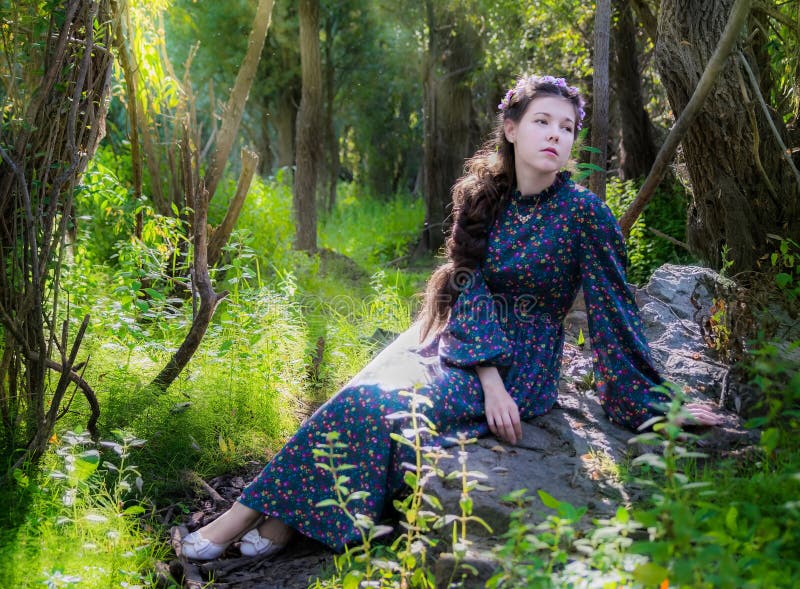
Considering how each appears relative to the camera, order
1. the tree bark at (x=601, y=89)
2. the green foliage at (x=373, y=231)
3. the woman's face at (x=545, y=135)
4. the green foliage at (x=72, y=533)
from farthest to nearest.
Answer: the green foliage at (x=373, y=231)
the tree bark at (x=601, y=89)
the woman's face at (x=545, y=135)
the green foliage at (x=72, y=533)

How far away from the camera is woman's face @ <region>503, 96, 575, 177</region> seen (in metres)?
3.13

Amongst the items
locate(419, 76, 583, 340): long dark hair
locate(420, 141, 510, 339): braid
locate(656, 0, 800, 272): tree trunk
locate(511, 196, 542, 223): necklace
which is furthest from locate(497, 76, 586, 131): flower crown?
locate(656, 0, 800, 272): tree trunk

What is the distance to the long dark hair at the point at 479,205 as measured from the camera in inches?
128

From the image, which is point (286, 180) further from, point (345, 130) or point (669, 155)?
point (669, 155)

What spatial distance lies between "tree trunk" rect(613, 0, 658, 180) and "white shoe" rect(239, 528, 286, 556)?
20.8 ft

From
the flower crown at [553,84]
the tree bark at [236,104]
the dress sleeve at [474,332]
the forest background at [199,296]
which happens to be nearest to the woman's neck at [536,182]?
the flower crown at [553,84]

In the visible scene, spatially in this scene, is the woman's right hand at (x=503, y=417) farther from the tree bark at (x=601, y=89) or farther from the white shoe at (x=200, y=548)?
the tree bark at (x=601, y=89)

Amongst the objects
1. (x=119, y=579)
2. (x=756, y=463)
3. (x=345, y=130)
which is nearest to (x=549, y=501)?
(x=756, y=463)

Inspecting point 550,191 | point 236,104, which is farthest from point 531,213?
point 236,104

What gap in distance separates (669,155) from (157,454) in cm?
281

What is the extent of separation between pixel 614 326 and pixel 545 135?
80cm

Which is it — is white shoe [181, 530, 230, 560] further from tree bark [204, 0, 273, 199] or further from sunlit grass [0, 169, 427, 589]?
tree bark [204, 0, 273, 199]

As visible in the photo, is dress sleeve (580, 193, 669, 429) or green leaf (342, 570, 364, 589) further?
dress sleeve (580, 193, 669, 429)

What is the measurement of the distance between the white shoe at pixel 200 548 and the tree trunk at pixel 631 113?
6456 millimetres
